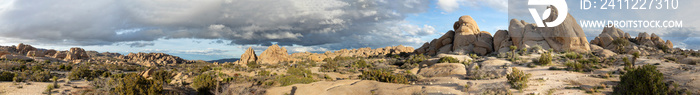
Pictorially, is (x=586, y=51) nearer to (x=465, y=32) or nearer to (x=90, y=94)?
(x=465, y=32)

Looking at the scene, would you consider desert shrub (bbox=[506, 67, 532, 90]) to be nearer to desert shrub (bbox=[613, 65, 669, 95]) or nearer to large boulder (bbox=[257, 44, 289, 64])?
desert shrub (bbox=[613, 65, 669, 95])

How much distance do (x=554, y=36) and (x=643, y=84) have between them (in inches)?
1413

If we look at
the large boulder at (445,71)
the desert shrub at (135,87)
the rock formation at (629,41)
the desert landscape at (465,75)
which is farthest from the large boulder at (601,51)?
the desert shrub at (135,87)

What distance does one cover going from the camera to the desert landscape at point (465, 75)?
1545 centimetres

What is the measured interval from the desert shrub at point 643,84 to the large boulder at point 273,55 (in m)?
54.1

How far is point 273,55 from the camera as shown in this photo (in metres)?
61.8

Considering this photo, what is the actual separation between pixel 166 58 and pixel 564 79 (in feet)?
313

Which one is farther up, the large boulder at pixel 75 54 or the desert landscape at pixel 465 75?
the large boulder at pixel 75 54

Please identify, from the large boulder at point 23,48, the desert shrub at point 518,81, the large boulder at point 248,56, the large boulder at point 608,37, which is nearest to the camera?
the desert shrub at point 518,81

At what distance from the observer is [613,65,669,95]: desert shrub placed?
12664 mm

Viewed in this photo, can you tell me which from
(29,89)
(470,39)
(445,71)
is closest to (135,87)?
(29,89)

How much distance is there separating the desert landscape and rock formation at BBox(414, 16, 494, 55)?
0.18 metres

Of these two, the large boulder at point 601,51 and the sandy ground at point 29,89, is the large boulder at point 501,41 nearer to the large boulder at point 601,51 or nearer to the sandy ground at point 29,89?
the large boulder at point 601,51

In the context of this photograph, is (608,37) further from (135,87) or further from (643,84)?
(135,87)
